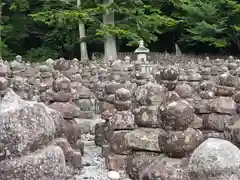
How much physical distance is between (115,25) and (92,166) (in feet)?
60.0

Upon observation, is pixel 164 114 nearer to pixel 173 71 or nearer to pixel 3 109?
pixel 173 71

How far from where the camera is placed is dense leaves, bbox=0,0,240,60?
22.9 meters

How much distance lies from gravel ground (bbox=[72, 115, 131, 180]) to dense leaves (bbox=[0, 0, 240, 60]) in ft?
49.5

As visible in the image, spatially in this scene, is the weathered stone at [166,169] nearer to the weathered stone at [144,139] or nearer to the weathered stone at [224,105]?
the weathered stone at [144,139]

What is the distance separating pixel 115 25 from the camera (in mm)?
23859

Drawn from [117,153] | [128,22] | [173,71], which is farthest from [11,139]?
[128,22]

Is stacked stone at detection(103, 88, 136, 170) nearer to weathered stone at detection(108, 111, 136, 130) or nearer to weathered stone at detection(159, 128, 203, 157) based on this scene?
weathered stone at detection(108, 111, 136, 130)

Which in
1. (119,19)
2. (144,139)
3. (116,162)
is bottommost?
(116,162)

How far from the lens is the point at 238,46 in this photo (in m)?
26.8

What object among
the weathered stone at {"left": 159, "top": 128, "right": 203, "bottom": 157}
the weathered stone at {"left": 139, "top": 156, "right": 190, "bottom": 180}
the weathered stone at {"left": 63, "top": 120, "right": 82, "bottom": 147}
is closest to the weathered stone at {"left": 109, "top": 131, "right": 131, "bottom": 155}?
the weathered stone at {"left": 63, "top": 120, "right": 82, "bottom": 147}

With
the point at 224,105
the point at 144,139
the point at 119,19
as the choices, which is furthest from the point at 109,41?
the point at 144,139

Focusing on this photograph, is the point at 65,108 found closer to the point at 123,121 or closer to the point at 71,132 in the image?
the point at 71,132

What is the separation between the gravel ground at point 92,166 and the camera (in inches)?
219

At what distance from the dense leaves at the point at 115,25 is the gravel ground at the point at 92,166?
15086 mm
